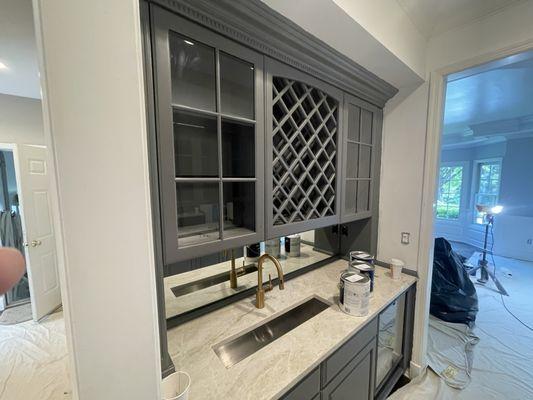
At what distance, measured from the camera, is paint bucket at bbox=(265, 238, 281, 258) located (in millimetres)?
1722

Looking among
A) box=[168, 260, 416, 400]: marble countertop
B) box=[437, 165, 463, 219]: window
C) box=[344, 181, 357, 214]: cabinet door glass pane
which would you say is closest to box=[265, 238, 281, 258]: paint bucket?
box=[168, 260, 416, 400]: marble countertop

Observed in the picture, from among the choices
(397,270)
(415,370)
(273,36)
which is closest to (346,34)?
(273,36)

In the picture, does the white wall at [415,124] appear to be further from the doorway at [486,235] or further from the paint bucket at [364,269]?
the paint bucket at [364,269]

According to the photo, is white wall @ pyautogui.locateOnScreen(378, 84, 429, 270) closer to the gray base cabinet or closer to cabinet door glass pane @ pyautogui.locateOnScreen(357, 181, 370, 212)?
cabinet door glass pane @ pyautogui.locateOnScreen(357, 181, 370, 212)

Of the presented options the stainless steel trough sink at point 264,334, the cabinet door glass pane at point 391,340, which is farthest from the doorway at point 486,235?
the stainless steel trough sink at point 264,334

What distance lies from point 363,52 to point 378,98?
59 centimetres

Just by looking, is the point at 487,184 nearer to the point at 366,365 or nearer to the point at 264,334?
the point at 366,365

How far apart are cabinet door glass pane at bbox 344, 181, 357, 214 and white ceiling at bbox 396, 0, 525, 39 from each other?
100cm

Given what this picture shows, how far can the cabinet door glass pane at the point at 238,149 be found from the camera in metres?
0.95

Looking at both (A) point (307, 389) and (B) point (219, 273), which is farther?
(B) point (219, 273)

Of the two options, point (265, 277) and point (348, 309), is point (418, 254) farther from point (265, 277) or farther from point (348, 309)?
point (265, 277)

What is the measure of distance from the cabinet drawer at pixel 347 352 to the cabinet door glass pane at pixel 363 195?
766mm

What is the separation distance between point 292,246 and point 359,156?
0.88 meters

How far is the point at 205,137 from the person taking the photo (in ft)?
2.98
